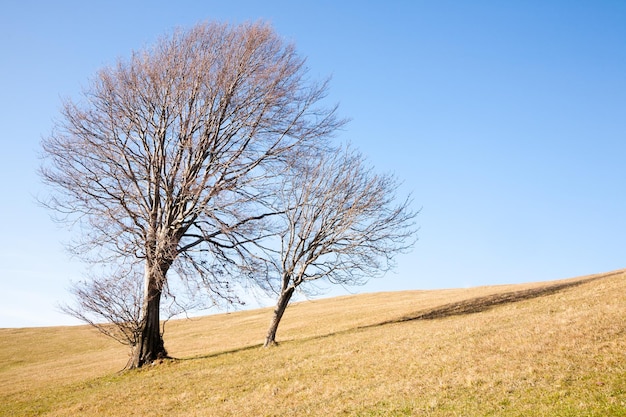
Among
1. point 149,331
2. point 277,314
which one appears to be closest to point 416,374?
point 277,314

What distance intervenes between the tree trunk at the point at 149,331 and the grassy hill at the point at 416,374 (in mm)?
835

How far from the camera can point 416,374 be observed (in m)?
13.1

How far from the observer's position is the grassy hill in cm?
1041

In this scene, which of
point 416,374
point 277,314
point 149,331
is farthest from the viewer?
point 277,314

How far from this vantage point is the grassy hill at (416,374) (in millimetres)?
10414

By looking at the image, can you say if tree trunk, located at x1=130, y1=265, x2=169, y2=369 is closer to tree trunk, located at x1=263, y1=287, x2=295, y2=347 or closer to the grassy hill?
the grassy hill

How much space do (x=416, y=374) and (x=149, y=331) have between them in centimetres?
1312

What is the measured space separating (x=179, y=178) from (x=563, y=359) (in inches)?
621

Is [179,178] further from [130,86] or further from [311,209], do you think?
[311,209]

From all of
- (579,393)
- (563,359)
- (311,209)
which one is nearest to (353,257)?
(311,209)

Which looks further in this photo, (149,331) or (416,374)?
(149,331)

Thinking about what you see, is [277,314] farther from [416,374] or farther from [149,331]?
[416,374]

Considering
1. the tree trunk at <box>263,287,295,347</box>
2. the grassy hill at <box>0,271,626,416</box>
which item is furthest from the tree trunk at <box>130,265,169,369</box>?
the tree trunk at <box>263,287,295,347</box>

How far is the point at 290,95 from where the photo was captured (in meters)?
23.1
